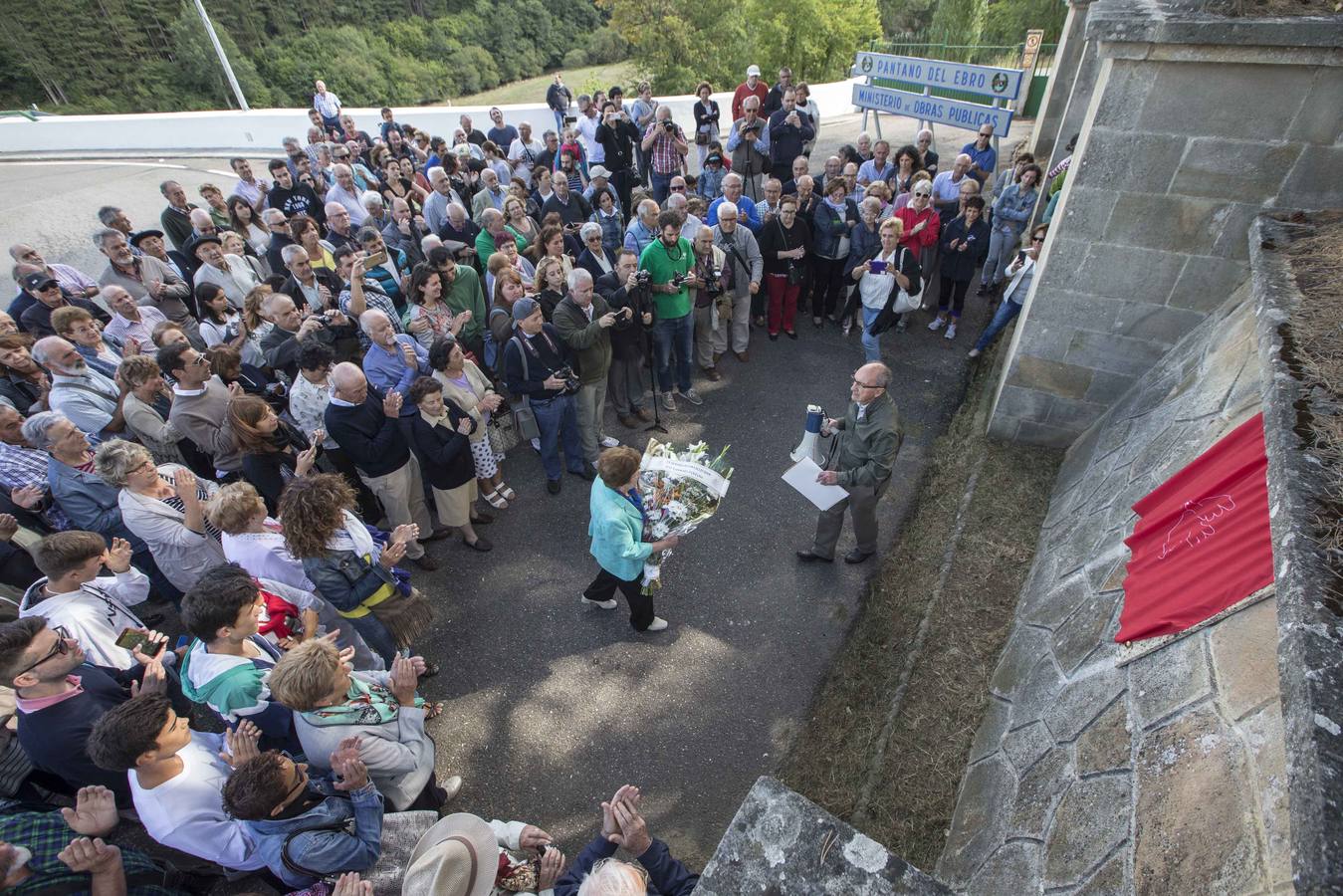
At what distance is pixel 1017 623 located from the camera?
4.55 metres

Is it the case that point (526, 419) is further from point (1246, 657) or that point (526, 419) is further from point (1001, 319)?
point (1246, 657)

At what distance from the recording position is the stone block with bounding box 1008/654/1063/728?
3658mm

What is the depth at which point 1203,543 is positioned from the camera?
3.17 metres

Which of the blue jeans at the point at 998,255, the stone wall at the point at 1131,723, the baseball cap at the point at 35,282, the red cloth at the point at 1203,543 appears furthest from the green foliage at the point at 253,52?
the red cloth at the point at 1203,543

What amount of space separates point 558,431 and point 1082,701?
4771 millimetres

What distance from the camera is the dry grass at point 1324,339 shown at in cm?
225

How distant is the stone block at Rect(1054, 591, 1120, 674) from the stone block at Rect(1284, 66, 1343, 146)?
11.0 ft

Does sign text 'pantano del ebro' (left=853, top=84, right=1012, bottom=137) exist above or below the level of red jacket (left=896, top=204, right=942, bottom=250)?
above

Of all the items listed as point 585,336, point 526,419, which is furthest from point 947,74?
point 526,419

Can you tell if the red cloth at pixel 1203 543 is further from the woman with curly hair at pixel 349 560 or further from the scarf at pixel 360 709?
the woman with curly hair at pixel 349 560

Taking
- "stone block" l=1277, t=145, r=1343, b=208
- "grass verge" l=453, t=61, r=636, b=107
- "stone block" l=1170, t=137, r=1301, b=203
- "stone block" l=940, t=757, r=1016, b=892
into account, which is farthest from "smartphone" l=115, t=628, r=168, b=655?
"grass verge" l=453, t=61, r=636, b=107

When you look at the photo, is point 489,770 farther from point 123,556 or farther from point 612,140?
point 612,140

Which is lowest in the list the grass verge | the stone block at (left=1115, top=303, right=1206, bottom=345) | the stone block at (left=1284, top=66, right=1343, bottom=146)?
the grass verge

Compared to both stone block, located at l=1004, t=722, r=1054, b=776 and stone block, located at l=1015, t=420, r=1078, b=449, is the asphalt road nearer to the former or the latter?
stone block, located at l=1015, t=420, r=1078, b=449
